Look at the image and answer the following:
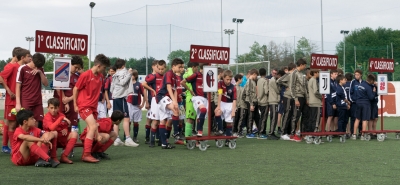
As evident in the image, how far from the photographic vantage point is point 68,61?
1056 centimetres

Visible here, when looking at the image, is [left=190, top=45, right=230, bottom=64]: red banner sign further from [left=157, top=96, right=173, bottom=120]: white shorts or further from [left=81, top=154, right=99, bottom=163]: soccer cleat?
[left=81, top=154, right=99, bottom=163]: soccer cleat

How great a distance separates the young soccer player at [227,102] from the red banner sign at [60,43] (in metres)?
3.26

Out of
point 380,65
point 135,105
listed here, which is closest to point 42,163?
point 135,105

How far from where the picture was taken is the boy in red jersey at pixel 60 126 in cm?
947

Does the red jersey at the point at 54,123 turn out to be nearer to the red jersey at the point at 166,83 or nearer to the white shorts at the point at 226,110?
the red jersey at the point at 166,83

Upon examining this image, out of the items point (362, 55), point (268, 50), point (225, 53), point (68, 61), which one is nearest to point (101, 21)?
point (268, 50)

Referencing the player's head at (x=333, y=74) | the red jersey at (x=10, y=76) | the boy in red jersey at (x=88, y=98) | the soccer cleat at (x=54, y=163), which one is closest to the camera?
the soccer cleat at (x=54, y=163)

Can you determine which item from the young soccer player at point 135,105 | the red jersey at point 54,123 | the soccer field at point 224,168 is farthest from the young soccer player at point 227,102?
the red jersey at point 54,123

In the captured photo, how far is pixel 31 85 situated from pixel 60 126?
105 centimetres

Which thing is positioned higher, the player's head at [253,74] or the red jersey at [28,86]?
the player's head at [253,74]

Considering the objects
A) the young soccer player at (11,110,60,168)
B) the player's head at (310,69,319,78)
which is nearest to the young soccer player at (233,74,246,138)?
the player's head at (310,69,319,78)

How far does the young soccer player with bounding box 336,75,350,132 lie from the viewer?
53.7 ft

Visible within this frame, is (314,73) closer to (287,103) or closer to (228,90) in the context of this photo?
(287,103)

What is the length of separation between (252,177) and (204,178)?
59cm
